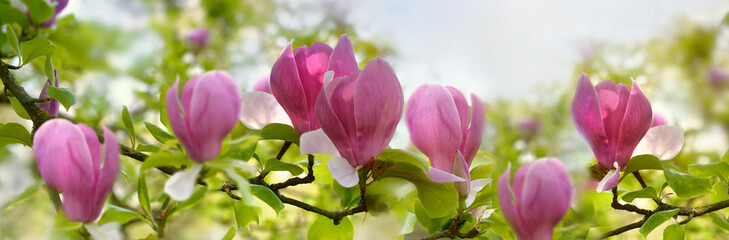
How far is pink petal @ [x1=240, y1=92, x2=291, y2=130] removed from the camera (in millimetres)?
345

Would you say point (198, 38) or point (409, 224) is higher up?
point (409, 224)

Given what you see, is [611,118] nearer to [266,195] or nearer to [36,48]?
[266,195]

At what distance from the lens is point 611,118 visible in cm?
36

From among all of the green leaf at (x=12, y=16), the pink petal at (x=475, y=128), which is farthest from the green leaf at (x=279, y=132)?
the green leaf at (x=12, y=16)

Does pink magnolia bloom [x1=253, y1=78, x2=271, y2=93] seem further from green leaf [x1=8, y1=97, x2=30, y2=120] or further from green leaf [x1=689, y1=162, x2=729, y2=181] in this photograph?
green leaf [x1=689, y1=162, x2=729, y2=181]

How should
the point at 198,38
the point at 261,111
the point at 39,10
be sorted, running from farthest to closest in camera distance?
the point at 198,38
the point at 39,10
the point at 261,111

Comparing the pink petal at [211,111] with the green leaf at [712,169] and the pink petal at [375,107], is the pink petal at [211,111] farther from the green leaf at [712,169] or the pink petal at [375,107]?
the green leaf at [712,169]

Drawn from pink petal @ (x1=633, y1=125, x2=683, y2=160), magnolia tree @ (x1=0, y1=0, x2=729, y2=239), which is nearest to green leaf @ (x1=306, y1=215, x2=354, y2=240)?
magnolia tree @ (x1=0, y1=0, x2=729, y2=239)

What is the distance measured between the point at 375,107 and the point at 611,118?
6.7 inches

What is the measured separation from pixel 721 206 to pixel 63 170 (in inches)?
16.1

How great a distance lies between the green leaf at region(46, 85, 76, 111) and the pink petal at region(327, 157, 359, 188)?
8.4 inches

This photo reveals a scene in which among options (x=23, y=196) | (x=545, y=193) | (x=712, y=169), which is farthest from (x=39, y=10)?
(x=712, y=169)

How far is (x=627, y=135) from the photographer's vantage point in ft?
1.15

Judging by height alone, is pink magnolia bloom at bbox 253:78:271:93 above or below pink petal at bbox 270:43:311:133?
below
